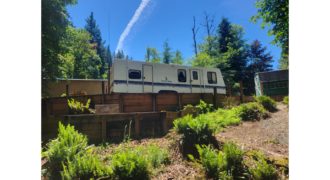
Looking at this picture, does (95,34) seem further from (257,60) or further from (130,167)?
(257,60)

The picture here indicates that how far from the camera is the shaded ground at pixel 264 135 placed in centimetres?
246

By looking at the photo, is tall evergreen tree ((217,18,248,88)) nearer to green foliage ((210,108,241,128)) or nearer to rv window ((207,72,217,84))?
green foliage ((210,108,241,128))

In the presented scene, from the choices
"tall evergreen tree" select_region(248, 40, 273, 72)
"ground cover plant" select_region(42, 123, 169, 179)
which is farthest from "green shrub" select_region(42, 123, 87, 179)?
"tall evergreen tree" select_region(248, 40, 273, 72)

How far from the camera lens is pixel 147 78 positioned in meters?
5.62

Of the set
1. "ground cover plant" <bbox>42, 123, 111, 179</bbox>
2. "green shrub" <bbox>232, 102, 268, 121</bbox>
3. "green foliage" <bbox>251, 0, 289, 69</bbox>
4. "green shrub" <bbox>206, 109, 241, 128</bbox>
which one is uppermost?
"green foliage" <bbox>251, 0, 289, 69</bbox>

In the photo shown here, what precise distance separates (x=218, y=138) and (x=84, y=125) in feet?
5.24

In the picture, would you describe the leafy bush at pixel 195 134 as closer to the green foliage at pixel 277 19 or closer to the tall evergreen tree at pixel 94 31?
the green foliage at pixel 277 19

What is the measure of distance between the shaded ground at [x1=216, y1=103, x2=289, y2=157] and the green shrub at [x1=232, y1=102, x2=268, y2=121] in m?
0.24

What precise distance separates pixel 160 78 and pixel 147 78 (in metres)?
0.35

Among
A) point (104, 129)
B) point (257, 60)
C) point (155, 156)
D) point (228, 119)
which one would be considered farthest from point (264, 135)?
point (104, 129)

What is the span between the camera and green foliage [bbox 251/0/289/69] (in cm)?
277

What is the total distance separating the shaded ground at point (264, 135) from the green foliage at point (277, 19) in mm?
766
